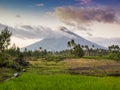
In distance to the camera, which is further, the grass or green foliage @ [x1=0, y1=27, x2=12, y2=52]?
green foliage @ [x1=0, y1=27, x2=12, y2=52]

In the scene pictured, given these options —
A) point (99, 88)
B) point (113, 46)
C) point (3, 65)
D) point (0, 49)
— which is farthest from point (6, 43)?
point (113, 46)

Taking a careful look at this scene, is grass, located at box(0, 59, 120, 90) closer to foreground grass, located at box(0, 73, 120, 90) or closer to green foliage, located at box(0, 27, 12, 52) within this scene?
foreground grass, located at box(0, 73, 120, 90)

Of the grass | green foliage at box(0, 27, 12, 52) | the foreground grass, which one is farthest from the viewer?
green foliage at box(0, 27, 12, 52)

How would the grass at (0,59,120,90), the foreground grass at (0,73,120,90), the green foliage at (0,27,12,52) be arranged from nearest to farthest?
the foreground grass at (0,73,120,90), the grass at (0,59,120,90), the green foliage at (0,27,12,52)

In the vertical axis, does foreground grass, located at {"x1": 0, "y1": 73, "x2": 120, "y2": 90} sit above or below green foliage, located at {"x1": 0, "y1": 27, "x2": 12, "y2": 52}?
below

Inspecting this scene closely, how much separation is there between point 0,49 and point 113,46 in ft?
414

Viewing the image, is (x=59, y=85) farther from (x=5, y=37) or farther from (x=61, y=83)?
(x=5, y=37)

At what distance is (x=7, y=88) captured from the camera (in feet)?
72.3

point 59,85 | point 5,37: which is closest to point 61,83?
point 59,85

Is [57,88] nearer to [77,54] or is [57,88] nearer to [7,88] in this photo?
[7,88]

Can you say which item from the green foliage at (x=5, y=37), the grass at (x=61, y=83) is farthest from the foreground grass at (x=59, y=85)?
the green foliage at (x=5, y=37)

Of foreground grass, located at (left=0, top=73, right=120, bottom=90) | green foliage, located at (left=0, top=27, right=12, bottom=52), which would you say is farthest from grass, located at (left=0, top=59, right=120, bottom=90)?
green foliage, located at (left=0, top=27, right=12, bottom=52)

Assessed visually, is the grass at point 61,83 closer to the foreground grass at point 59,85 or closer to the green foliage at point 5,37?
the foreground grass at point 59,85

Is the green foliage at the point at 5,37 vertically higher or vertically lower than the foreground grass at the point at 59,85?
higher
